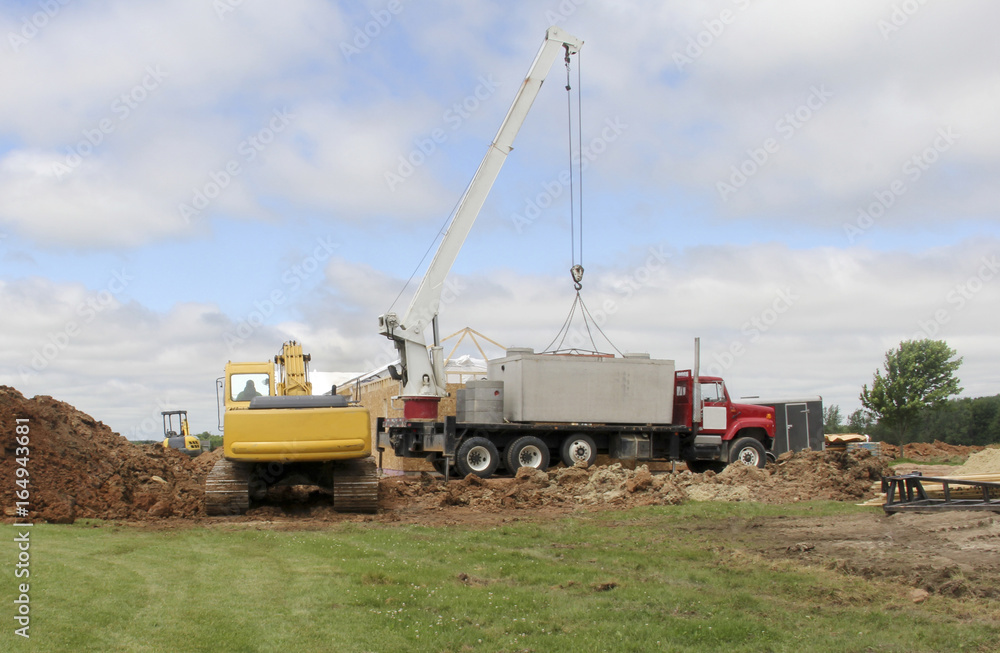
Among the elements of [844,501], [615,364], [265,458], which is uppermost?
[615,364]

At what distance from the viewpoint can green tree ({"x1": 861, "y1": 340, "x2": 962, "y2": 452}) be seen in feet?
141

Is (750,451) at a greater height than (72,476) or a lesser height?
lesser

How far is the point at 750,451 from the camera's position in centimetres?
2386

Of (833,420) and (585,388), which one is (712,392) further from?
(833,420)

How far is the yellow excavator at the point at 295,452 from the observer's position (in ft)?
44.1

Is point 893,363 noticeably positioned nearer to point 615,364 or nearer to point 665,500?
point 615,364

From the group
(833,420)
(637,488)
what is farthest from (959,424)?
(637,488)

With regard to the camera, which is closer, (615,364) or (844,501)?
(844,501)

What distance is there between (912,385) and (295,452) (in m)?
38.0

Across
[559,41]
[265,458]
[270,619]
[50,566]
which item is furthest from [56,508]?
[559,41]

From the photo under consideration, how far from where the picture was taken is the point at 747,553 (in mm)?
10242

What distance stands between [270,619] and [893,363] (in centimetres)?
4308

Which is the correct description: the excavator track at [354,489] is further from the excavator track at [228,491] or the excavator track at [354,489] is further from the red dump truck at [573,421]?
→ the red dump truck at [573,421]

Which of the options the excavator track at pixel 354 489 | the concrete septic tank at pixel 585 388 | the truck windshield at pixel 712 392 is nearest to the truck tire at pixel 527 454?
the concrete septic tank at pixel 585 388
